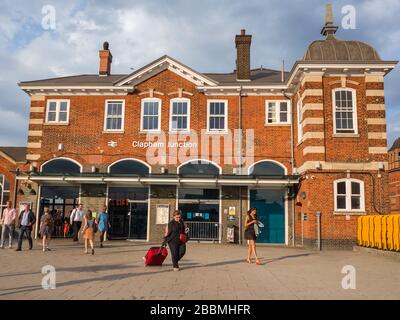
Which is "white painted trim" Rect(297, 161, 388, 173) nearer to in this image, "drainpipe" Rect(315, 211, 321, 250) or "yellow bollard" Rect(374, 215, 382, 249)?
"drainpipe" Rect(315, 211, 321, 250)

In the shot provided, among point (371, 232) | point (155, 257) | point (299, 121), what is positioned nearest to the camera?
point (155, 257)

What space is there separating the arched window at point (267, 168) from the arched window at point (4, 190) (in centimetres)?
1850

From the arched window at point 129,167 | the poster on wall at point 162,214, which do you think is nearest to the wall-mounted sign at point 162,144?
the arched window at point 129,167

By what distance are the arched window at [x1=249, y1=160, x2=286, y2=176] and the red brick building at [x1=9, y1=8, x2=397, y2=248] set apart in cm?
5

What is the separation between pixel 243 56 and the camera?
75.8 ft

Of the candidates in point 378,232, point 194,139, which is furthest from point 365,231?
Answer: point 194,139

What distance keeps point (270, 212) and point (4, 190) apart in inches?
781

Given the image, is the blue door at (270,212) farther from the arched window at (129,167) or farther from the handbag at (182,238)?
the handbag at (182,238)

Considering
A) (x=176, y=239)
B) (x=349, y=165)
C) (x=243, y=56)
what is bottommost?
(x=176, y=239)

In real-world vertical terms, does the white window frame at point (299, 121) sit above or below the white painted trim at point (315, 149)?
above

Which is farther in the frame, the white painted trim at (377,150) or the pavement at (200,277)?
the white painted trim at (377,150)

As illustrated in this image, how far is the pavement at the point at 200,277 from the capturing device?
7941 mm

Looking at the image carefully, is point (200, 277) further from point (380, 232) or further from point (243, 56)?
point (243, 56)

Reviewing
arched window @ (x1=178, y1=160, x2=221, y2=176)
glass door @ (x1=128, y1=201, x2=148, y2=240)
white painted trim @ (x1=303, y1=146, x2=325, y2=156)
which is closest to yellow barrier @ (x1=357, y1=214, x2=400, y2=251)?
white painted trim @ (x1=303, y1=146, x2=325, y2=156)
